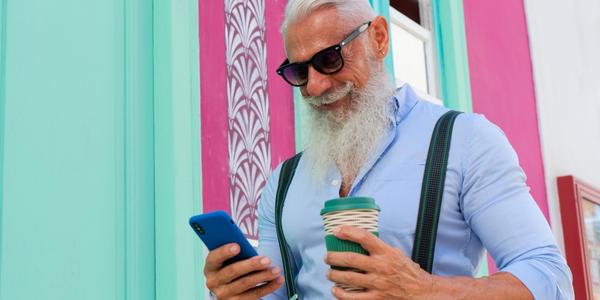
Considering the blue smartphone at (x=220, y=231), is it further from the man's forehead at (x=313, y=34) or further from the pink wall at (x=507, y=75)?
the pink wall at (x=507, y=75)

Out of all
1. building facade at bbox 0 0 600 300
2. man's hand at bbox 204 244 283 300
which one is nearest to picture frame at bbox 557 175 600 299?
building facade at bbox 0 0 600 300

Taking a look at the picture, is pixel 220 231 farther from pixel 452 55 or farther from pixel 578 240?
pixel 578 240

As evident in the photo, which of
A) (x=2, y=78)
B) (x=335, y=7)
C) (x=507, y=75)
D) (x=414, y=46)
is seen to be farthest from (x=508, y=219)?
(x=507, y=75)

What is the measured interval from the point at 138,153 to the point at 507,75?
3913 millimetres

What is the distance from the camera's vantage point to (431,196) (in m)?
1.95

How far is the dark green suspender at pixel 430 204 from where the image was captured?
1.91 meters

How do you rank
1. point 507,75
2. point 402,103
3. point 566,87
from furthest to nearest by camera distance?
point 566,87, point 507,75, point 402,103

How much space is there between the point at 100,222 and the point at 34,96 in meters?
0.45

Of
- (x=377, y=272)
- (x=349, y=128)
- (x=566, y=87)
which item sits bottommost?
(x=377, y=272)

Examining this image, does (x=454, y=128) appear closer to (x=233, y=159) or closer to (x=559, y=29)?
(x=233, y=159)

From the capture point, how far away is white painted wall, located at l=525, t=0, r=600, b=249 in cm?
676

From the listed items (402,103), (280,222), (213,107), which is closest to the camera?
(280,222)

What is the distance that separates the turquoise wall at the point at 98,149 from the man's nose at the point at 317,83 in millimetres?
929

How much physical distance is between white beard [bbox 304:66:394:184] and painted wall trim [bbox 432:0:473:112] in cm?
324
